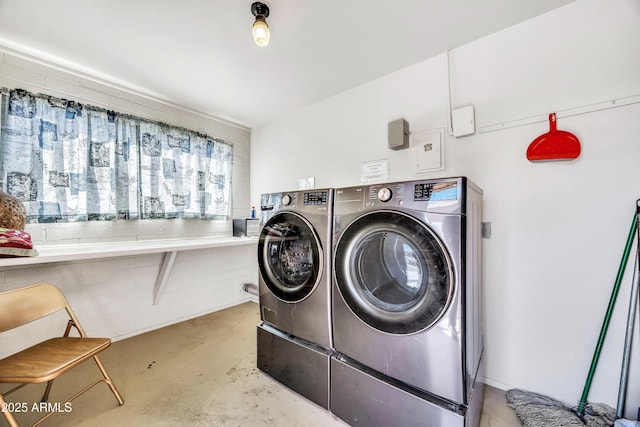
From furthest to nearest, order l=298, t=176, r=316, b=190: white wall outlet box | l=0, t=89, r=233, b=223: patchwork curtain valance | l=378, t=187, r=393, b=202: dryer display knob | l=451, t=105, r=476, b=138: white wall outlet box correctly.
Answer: l=298, t=176, r=316, b=190: white wall outlet box, l=0, t=89, r=233, b=223: patchwork curtain valance, l=451, t=105, r=476, b=138: white wall outlet box, l=378, t=187, r=393, b=202: dryer display knob

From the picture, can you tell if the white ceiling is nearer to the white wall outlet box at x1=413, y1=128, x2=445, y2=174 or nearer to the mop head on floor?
the white wall outlet box at x1=413, y1=128, x2=445, y2=174

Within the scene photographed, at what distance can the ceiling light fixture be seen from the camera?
4.60ft

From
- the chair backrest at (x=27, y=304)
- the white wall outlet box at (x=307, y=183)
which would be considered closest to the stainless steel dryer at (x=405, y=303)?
the white wall outlet box at (x=307, y=183)

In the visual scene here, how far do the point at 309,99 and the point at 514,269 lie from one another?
2338mm

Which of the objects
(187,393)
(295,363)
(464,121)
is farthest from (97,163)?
(464,121)

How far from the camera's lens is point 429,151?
193 cm

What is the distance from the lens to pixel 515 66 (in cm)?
161

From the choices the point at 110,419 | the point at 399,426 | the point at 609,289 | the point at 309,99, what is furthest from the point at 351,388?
the point at 309,99

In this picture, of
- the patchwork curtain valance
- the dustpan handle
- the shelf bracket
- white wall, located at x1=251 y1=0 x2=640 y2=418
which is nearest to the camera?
white wall, located at x1=251 y1=0 x2=640 y2=418

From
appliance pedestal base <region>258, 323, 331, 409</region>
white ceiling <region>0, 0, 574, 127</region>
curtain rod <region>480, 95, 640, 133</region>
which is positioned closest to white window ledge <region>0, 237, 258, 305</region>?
appliance pedestal base <region>258, 323, 331, 409</region>

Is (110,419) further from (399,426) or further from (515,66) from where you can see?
(515,66)

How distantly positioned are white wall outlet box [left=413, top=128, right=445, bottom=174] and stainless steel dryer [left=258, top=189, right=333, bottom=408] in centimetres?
94

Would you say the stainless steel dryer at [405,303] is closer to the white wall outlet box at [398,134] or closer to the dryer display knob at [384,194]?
the dryer display knob at [384,194]

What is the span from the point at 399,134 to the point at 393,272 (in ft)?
3.82
